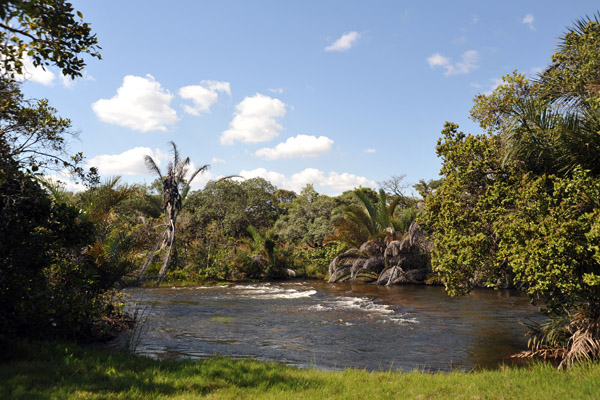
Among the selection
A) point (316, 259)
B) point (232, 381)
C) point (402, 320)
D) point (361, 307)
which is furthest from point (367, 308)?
point (316, 259)

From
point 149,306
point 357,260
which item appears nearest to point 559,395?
point 149,306

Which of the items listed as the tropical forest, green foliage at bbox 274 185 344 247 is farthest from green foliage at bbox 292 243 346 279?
the tropical forest

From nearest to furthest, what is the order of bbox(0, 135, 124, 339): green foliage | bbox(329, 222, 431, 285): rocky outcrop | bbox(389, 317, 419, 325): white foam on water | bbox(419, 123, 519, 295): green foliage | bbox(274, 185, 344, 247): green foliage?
bbox(0, 135, 124, 339): green foliage
bbox(419, 123, 519, 295): green foliage
bbox(389, 317, 419, 325): white foam on water
bbox(329, 222, 431, 285): rocky outcrop
bbox(274, 185, 344, 247): green foliage

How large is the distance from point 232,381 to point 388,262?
19768mm

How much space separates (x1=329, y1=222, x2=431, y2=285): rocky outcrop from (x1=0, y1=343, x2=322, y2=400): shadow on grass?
56.2ft

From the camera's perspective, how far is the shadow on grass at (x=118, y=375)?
18.4 ft

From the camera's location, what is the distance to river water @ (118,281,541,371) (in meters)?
9.20

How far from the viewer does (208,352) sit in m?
9.39

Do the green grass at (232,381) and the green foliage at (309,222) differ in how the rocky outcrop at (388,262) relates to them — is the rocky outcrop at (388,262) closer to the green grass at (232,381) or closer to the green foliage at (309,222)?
the green foliage at (309,222)

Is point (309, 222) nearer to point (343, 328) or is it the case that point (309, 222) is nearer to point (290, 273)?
point (290, 273)

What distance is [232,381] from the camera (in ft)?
21.2

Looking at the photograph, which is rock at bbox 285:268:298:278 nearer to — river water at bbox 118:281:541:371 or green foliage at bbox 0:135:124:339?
river water at bbox 118:281:541:371

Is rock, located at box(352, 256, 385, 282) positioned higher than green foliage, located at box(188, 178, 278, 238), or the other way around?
green foliage, located at box(188, 178, 278, 238)

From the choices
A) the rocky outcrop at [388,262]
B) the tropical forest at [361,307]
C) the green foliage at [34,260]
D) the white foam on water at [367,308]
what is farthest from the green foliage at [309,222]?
the green foliage at [34,260]
